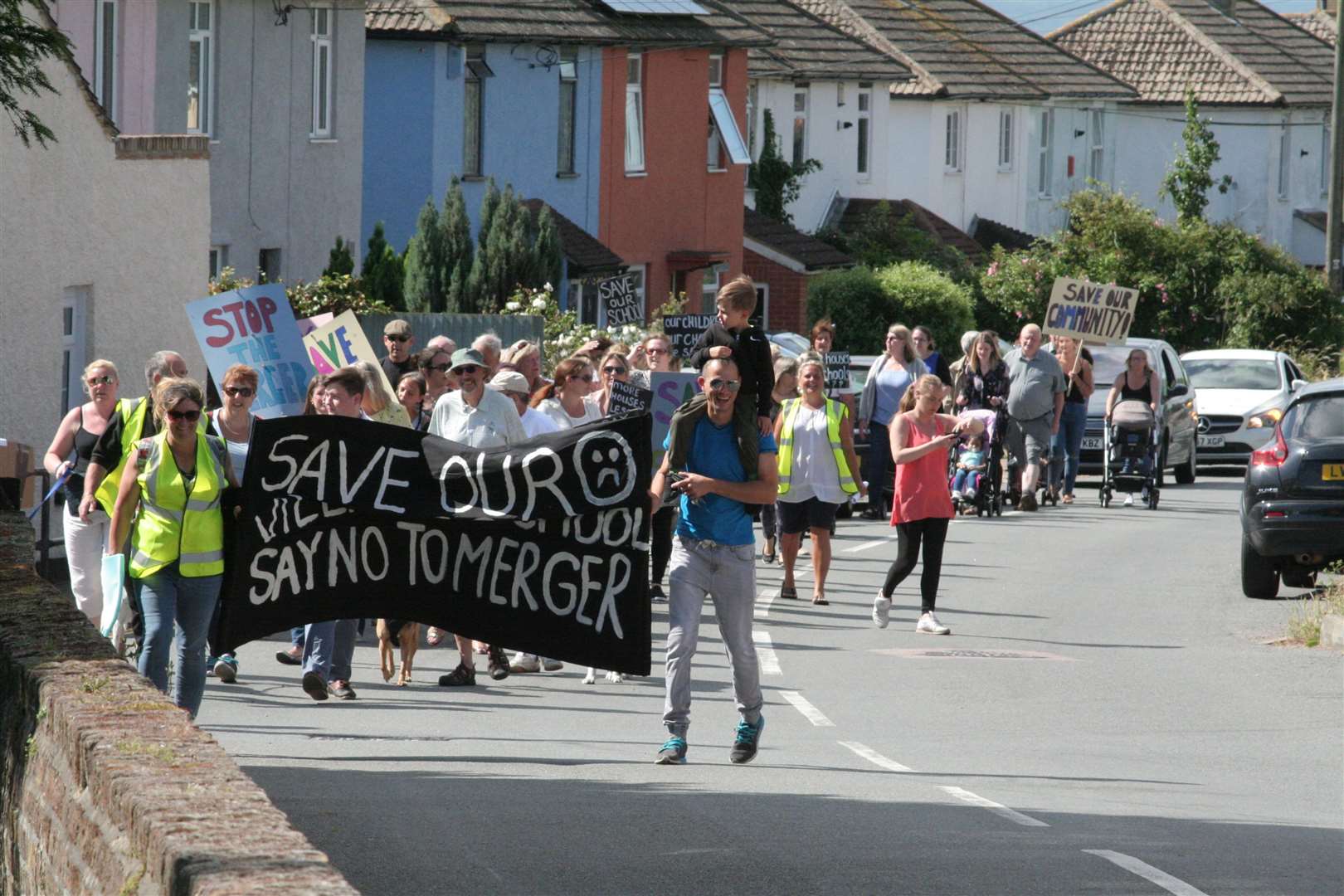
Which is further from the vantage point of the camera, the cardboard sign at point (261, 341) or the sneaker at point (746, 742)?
the cardboard sign at point (261, 341)

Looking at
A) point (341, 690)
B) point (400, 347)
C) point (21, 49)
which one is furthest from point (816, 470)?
point (21, 49)

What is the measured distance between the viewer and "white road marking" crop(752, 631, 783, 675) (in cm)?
1523

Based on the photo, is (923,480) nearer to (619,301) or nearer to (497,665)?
(497,665)

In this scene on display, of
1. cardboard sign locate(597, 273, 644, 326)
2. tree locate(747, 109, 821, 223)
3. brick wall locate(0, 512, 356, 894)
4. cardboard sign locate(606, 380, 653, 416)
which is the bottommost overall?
brick wall locate(0, 512, 356, 894)

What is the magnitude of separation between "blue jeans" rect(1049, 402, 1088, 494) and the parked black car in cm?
812

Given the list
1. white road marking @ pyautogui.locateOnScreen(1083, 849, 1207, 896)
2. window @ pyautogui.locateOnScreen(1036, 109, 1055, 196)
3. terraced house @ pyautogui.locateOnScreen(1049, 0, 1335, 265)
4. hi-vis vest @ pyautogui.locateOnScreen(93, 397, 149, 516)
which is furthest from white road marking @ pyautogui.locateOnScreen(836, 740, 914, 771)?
terraced house @ pyautogui.locateOnScreen(1049, 0, 1335, 265)

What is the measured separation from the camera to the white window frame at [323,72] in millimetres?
33125

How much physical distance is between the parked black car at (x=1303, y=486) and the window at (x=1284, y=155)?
4992cm

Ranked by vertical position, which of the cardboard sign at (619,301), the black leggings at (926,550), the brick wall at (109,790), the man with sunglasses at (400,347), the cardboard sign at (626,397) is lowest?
the black leggings at (926,550)

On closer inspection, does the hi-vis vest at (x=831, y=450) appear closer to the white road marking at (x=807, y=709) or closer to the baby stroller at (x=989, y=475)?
the white road marking at (x=807, y=709)

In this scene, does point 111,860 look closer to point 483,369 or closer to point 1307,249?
point 483,369

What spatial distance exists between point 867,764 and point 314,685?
3.26m

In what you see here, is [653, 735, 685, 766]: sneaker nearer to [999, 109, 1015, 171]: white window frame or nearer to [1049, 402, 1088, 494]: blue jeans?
[1049, 402, 1088, 494]: blue jeans

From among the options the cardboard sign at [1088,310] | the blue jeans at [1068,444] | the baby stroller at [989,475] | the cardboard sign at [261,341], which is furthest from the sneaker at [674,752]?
the cardboard sign at [1088,310]
